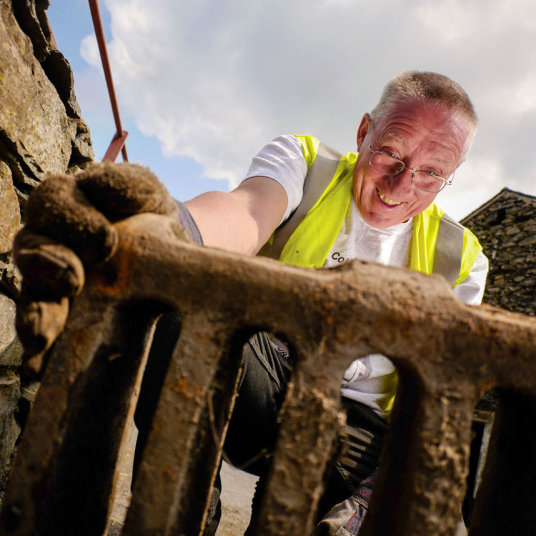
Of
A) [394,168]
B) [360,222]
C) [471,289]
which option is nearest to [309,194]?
[360,222]

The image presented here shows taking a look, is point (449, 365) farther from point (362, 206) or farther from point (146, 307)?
point (362, 206)

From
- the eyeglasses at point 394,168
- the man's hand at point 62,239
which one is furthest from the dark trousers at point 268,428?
the eyeglasses at point 394,168

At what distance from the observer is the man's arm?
1310 millimetres

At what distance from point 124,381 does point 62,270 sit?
0.86 ft

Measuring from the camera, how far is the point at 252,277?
25.9 inches

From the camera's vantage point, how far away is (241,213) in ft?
4.89

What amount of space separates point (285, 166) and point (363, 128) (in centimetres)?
69

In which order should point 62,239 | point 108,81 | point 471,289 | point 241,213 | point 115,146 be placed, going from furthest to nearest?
point 115,146
point 108,81
point 471,289
point 241,213
point 62,239

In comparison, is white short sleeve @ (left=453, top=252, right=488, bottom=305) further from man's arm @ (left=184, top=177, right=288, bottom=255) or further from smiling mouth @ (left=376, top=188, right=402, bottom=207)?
man's arm @ (left=184, top=177, right=288, bottom=255)

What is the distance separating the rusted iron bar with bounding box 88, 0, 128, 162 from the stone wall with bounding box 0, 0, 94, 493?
1.54ft

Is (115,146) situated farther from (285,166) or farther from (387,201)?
(387,201)

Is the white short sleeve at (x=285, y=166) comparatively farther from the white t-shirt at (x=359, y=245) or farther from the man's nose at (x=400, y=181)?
the man's nose at (x=400, y=181)

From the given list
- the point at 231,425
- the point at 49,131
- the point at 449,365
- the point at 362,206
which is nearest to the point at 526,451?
the point at 449,365

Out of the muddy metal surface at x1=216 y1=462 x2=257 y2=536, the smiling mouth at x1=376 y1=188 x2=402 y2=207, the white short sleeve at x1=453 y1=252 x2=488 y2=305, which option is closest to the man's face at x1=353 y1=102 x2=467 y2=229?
the smiling mouth at x1=376 y1=188 x2=402 y2=207
